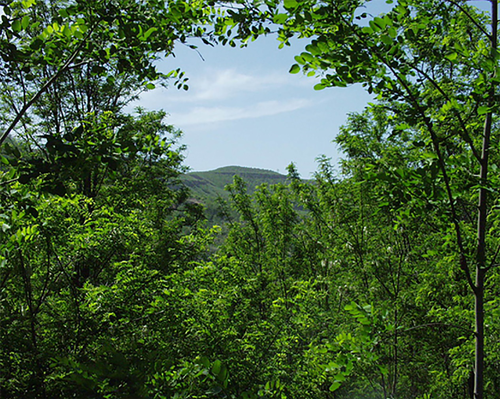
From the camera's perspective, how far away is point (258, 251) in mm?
15062

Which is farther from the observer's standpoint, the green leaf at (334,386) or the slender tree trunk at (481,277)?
the slender tree trunk at (481,277)

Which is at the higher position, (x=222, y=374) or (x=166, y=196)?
(x=166, y=196)

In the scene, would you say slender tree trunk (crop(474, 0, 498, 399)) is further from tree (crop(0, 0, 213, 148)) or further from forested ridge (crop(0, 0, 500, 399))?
tree (crop(0, 0, 213, 148))

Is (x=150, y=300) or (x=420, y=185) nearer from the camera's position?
(x=420, y=185)

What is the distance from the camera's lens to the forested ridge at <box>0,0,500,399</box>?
6.83 ft

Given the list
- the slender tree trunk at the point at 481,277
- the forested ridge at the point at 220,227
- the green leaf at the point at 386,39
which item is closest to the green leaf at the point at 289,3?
the forested ridge at the point at 220,227

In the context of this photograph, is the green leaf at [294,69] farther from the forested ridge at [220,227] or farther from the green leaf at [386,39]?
the green leaf at [386,39]

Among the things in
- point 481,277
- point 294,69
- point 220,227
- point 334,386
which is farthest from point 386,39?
point 220,227

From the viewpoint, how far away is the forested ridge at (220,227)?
2.08 metres

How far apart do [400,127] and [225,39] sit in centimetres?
146

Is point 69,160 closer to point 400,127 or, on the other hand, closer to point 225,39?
point 225,39

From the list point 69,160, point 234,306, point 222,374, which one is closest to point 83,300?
point 234,306

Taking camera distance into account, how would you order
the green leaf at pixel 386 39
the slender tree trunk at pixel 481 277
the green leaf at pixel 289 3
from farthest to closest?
the slender tree trunk at pixel 481 277, the green leaf at pixel 386 39, the green leaf at pixel 289 3

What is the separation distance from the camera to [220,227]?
6.80 meters
